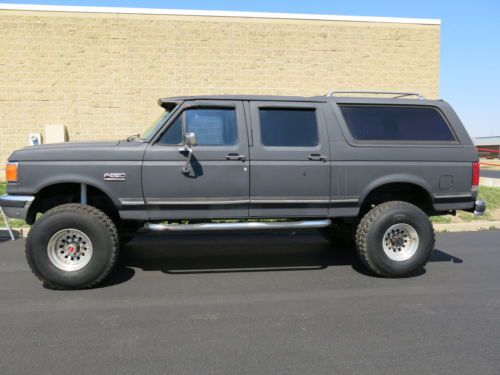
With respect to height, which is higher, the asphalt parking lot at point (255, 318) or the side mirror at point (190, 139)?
the side mirror at point (190, 139)

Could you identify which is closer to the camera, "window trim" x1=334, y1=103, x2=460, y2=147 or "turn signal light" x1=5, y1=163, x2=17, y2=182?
"turn signal light" x1=5, y1=163, x2=17, y2=182

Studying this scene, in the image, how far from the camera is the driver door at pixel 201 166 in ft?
15.4

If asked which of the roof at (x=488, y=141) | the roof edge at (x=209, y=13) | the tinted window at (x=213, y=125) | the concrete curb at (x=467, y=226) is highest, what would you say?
the roof edge at (x=209, y=13)

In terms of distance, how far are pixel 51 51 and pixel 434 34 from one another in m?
12.5

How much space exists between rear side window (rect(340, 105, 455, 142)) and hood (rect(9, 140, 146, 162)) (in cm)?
260

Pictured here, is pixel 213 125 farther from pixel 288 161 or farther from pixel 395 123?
pixel 395 123

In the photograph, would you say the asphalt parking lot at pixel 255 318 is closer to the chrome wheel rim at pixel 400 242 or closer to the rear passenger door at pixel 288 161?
the chrome wheel rim at pixel 400 242

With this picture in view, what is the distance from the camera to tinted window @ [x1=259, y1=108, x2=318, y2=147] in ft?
16.2

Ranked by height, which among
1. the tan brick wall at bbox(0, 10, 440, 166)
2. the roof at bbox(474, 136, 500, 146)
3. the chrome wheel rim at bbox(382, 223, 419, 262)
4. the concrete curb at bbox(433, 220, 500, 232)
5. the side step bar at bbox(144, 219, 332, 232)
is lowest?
the concrete curb at bbox(433, 220, 500, 232)

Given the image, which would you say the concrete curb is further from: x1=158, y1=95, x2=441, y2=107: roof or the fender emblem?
the fender emblem

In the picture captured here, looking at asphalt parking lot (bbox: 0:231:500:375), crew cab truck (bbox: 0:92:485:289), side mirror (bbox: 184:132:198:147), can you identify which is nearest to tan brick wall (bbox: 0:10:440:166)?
asphalt parking lot (bbox: 0:231:500:375)

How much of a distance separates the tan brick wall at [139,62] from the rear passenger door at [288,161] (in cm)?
863

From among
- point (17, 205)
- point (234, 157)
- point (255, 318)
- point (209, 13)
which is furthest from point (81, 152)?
point (209, 13)

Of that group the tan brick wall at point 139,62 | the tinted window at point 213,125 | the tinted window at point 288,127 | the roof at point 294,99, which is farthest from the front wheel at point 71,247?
the tan brick wall at point 139,62
